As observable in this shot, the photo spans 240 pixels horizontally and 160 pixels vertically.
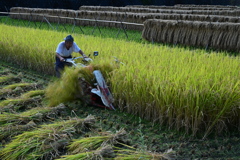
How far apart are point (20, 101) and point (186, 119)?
2.62m

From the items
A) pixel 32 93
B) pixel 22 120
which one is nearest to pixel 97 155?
pixel 22 120

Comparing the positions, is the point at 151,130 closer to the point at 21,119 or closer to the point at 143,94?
the point at 143,94

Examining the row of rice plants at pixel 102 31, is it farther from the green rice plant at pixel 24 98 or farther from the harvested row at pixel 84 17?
the green rice plant at pixel 24 98

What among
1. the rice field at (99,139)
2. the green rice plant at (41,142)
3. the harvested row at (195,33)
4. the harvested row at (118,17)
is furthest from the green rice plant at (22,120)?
the harvested row at (118,17)

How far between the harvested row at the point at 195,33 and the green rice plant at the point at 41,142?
623 cm

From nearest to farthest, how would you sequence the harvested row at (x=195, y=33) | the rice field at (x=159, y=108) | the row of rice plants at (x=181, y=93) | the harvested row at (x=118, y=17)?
the rice field at (x=159, y=108) < the row of rice plants at (x=181, y=93) < the harvested row at (x=195, y=33) < the harvested row at (x=118, y=17)

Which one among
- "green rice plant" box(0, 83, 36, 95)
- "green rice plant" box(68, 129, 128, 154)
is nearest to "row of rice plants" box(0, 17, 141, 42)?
"green rice plant" box(0, 83, 36, 95)

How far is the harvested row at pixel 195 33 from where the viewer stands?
841 centimetres

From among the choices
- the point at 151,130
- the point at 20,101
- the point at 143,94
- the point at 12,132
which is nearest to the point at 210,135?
the point at 151,130

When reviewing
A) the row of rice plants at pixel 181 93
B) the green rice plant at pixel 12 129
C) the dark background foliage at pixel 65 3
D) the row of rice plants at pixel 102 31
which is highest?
the dark background foliage at pixel 65 3

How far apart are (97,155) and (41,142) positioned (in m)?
0.73

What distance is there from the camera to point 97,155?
2881 millimetres

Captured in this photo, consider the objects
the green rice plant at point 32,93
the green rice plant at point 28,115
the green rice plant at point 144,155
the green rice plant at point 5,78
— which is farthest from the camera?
the green rice plant at point 5,78

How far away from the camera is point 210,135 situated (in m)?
3.43
